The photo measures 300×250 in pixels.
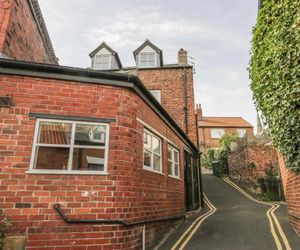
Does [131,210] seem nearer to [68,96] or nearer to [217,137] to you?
[68,96]

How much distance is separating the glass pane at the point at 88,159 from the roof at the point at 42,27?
7042 millimetres

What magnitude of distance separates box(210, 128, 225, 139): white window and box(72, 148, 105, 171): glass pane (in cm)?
3396

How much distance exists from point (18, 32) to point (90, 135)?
526 centimetres

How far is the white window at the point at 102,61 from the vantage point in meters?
17.9

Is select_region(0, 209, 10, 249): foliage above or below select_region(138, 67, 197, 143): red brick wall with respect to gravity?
below

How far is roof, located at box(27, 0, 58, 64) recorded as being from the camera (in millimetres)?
9922

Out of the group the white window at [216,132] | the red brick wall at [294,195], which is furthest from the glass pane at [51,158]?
the white window at [216,132]

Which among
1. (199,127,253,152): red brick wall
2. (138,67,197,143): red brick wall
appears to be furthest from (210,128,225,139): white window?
(138,67,197,143): red brick wall

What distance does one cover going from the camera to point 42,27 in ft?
37.2

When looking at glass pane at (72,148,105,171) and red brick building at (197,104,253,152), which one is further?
red brick building at (197,104,253,152)

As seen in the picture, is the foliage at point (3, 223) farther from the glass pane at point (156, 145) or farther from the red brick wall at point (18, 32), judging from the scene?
the red brick wall at point (18, 32)

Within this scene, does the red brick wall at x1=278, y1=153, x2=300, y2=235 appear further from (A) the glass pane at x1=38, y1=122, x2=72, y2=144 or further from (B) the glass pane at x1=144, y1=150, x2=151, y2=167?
(A) the glass pane at x1=38, y1=122, x2=72, y2=144

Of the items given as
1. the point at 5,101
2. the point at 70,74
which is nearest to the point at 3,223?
the point at 5,101

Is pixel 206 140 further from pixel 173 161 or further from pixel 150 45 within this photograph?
pixel 173 161
